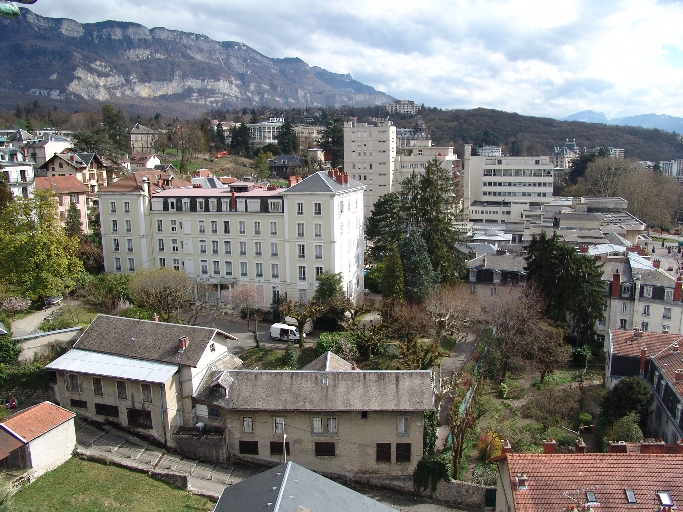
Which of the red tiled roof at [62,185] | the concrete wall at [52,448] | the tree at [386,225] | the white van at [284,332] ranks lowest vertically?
the concrete wall at [52,448]

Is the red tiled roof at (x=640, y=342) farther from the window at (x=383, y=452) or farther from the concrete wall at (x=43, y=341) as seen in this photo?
the concrete wall at (x=43, y=341)

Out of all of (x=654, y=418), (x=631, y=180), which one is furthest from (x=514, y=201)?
(x=654, y=418)

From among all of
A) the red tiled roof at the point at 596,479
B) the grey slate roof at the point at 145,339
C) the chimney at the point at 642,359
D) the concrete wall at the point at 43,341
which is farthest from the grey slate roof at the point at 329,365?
the chimney at the point at 642,359

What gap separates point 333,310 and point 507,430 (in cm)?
1433

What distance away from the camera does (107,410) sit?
28250 millimetres

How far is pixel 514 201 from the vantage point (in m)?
87.7

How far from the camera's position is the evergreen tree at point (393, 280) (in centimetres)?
4019

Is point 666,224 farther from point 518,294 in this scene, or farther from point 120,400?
point 120,400

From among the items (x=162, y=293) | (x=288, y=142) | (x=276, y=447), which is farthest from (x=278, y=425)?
(x=288, y=142)

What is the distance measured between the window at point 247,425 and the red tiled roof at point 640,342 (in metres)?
20.0

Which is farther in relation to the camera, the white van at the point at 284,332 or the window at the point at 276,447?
the white van at the point at 284,332

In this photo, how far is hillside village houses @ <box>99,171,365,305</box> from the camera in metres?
41.2

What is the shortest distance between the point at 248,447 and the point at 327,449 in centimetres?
376

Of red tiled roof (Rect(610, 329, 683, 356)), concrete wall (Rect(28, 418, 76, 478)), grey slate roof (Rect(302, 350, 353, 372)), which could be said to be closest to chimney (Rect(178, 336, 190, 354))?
concrete wall (Rect(28, 418, 76, 478))
